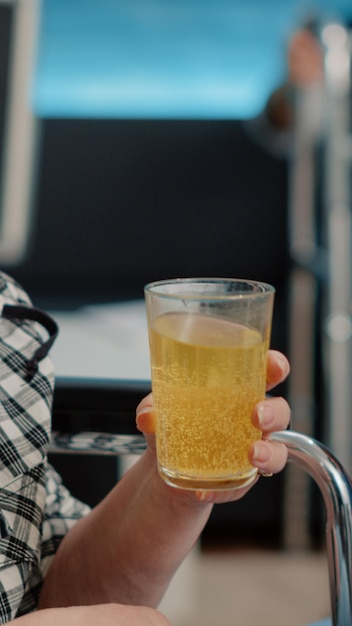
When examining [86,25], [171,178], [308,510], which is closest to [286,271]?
[171,178]

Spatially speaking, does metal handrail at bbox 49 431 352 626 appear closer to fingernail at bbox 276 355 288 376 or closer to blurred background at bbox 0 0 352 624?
fingernail at bbox 276 355 288 376

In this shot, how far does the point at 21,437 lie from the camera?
2.24 feet

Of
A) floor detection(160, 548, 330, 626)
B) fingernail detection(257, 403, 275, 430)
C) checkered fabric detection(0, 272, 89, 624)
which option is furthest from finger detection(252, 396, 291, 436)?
floor detection(160, 548, 330, 626)

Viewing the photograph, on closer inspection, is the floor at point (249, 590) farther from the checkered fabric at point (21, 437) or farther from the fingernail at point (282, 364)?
the fingernail at point (282, 364)

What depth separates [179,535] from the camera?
719mm

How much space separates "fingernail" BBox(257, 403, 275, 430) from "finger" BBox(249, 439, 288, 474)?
13 mm

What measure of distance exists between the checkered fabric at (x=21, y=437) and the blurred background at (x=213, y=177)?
3.82 ft

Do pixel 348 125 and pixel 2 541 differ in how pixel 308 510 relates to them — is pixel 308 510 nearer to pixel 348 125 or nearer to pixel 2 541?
pixel 348 125

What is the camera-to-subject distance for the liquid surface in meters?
0.50

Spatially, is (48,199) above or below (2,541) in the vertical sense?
above

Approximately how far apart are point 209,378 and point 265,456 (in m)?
0.07

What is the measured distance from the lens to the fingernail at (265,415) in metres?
0.51

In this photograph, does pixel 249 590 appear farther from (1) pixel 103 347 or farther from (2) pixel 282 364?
(2) pixel 282 364

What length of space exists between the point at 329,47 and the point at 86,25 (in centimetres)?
122
